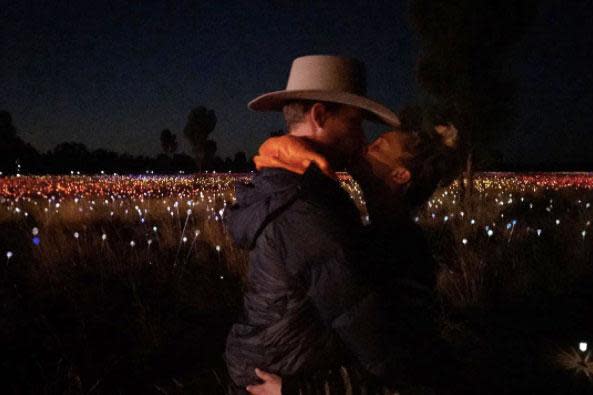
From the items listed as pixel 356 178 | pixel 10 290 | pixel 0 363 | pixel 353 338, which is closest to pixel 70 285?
pixel 10 290

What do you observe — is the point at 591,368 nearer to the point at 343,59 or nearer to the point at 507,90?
the point at 343,59

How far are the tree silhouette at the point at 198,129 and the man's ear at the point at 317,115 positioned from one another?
48.2 m

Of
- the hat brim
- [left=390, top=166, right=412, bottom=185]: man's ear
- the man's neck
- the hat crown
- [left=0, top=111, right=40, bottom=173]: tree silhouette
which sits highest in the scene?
[left=0, top=111, right=40, bottom=173]: tree silhouette

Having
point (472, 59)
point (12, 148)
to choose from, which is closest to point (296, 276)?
point (472, 59)

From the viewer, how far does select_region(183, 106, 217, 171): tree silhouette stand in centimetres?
4809

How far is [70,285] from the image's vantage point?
523cm

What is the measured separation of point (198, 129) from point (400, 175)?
48.0 m

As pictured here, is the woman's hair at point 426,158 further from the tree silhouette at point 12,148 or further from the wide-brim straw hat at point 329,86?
the tree silhouette at point 12,148

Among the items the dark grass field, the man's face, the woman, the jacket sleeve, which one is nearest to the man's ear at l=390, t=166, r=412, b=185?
the woman

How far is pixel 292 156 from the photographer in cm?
148

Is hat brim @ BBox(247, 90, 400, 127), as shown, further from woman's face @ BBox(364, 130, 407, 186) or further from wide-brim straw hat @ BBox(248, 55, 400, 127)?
woman's face @ BBox(364, 130, 407, 186)

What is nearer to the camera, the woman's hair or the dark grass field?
the woman's hair

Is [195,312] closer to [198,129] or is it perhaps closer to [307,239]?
[307,239]

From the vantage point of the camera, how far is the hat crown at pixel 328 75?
1711mm
